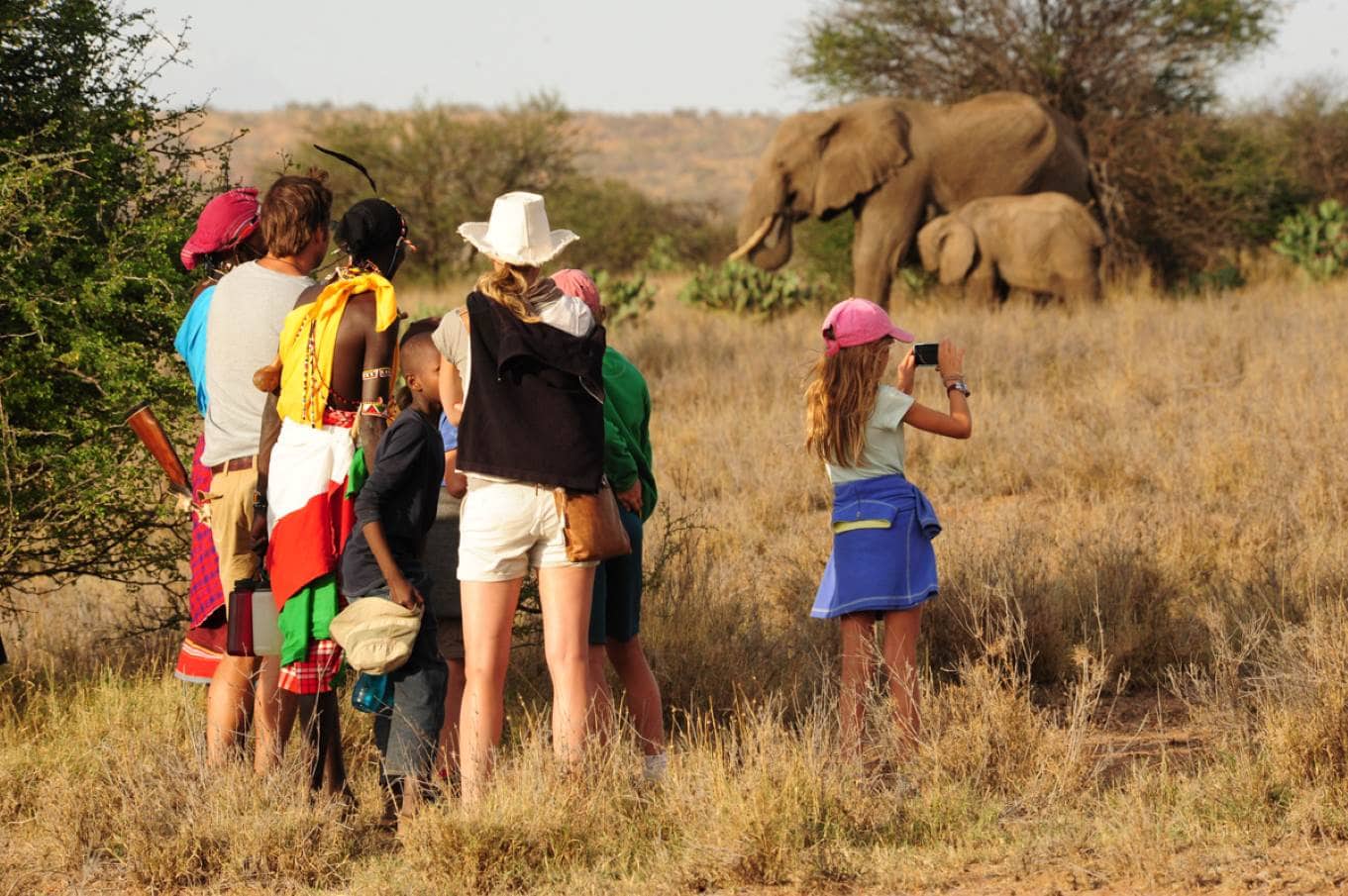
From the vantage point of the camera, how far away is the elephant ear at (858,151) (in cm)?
1827

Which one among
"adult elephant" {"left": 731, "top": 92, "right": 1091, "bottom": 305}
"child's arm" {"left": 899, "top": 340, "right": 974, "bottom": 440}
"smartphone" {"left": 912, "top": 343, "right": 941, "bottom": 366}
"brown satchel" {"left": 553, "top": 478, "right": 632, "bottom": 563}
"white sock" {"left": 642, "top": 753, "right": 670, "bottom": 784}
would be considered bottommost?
"white sock" {"left": 642, "top": 753, "right": 670, "bottom": 784}

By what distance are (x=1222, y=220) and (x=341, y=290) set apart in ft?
58.6

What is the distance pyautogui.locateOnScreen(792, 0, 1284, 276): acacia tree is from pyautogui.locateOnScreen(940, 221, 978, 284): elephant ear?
Answer: 3.65 m

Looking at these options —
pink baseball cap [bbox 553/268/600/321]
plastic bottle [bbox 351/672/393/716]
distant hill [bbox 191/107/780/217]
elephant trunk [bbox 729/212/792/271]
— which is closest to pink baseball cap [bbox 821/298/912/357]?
pink baseball cap [bbox 553/268/600/321]

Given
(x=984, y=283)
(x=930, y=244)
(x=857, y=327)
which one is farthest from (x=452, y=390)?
(x=930, y=244)

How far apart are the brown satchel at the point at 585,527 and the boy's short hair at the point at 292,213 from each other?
43.9 inches

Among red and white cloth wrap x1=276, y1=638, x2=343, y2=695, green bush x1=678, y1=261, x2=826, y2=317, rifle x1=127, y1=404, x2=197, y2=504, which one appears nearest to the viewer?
red and white cloth wrap x1=276, y1=638, x2=343, y2=695

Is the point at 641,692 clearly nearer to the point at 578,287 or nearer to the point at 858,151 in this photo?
the point at 578,287

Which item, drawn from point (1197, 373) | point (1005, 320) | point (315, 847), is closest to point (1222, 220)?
point (1005, 320)

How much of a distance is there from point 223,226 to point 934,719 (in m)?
2.72

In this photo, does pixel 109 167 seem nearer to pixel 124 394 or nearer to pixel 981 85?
pixel 124 394

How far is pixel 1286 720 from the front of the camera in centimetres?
502

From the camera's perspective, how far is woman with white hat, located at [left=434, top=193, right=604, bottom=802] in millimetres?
4582

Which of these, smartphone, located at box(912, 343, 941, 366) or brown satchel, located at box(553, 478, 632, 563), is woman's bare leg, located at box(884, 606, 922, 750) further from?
brown satchel, located at box(553, 478, 632, 563)
